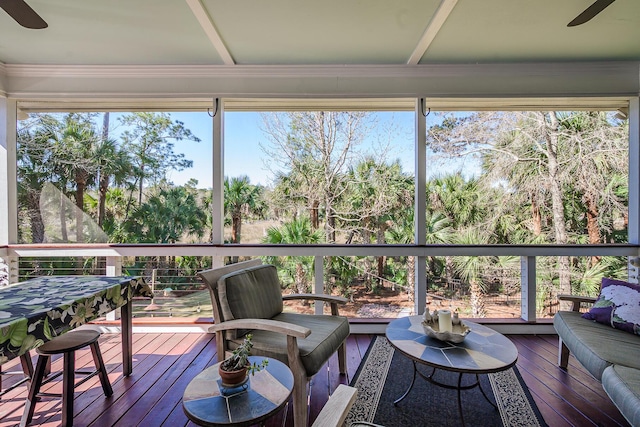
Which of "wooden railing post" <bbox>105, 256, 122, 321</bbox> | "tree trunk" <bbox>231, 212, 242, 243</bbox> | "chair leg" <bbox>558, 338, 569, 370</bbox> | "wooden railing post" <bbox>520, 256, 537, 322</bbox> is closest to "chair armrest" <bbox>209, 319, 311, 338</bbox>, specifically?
"tree trunk" <bbox>231, 212, 242, 243</bbox>

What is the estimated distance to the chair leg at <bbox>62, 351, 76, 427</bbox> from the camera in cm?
171

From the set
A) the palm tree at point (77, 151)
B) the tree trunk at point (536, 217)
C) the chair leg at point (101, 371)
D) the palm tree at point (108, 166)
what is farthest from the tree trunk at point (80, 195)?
the tree trunk at point (536, 217)

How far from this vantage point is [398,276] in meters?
3.41

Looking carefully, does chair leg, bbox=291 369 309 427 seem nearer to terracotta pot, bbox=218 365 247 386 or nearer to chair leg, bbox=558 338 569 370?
terracotta pot, bbox=218 365 247 386

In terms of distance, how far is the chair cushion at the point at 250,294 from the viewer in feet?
6.31

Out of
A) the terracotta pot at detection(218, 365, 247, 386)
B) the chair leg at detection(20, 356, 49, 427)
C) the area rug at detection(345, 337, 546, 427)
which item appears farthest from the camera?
the area rug at detection(345, 337, 546, 427)

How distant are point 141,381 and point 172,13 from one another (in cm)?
275

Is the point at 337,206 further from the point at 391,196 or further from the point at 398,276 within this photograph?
the point at 398,276

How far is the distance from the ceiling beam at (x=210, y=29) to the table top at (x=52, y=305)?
202 centimetres

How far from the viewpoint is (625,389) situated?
1.45 m

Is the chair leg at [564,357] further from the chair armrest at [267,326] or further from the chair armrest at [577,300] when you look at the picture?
the chair armrest at [267,326]

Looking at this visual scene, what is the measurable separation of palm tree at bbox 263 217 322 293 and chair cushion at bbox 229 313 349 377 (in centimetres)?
110

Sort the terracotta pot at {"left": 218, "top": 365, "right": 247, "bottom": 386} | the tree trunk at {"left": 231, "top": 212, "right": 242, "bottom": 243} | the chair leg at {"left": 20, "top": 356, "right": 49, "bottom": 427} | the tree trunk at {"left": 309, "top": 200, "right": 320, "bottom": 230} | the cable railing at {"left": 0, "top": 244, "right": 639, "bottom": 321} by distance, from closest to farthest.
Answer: the terracotta pot at {"left": 218, "top": 365, "right": 247, "bottom": 386}
the chair leg at {"left": 20, "top": 356, "right": 49, "bottom": 427}
the cable railing at {"left": 0, "top": 244, "right": 639, "bottom": 321}
the tree trunk at {"left": 231, "top": 212, "right": 242, "bottom": 243}
the tree trunk at {"left": 309, "top": 200, "right": 320, "bottom": 230}

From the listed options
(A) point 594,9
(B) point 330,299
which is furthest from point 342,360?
(A) point 594,9
